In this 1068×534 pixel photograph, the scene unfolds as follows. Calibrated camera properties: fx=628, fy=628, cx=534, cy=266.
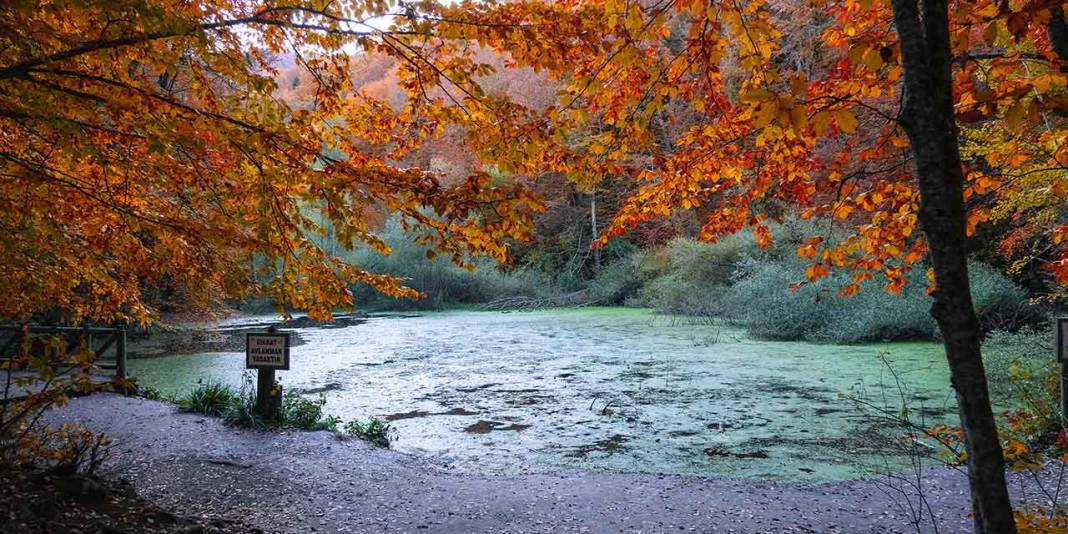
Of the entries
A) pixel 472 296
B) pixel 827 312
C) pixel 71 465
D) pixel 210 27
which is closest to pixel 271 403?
pixel 71 465

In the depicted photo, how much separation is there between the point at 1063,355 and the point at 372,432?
5239 mm

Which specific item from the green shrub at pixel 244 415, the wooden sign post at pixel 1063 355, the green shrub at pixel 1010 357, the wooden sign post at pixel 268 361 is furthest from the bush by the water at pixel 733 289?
the green shrub at pixel 244 415

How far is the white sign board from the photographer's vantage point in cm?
554

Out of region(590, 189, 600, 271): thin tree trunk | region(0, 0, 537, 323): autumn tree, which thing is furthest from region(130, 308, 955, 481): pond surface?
region(590, 189, 600, 271): thin tree trunk

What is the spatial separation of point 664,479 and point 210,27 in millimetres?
3767

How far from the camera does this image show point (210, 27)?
2.79 m

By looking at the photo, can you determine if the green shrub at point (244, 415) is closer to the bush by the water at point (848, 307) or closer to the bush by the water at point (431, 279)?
the bush by the water at point (848, 307)

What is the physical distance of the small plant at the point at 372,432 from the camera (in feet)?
17.7

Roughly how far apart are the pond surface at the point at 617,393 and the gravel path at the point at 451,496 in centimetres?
49

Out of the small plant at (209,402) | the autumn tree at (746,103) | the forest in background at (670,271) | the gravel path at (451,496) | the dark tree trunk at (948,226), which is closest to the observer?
the dark tree trunk at (948,226)

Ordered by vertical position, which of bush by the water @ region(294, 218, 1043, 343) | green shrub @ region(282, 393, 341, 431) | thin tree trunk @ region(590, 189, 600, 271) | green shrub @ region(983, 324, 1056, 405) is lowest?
green shrub @ region(282, 393, 341, 431)

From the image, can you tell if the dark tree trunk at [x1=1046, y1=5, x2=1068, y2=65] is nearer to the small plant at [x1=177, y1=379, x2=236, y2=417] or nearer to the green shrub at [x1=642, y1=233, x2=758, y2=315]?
the small plant at [x1=177, y1=379, x2=236, y2=417]

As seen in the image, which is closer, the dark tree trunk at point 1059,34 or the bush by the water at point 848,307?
the dark tree trunk at point 1059,34

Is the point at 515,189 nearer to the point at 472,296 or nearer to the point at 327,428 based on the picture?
the point at 327,428
